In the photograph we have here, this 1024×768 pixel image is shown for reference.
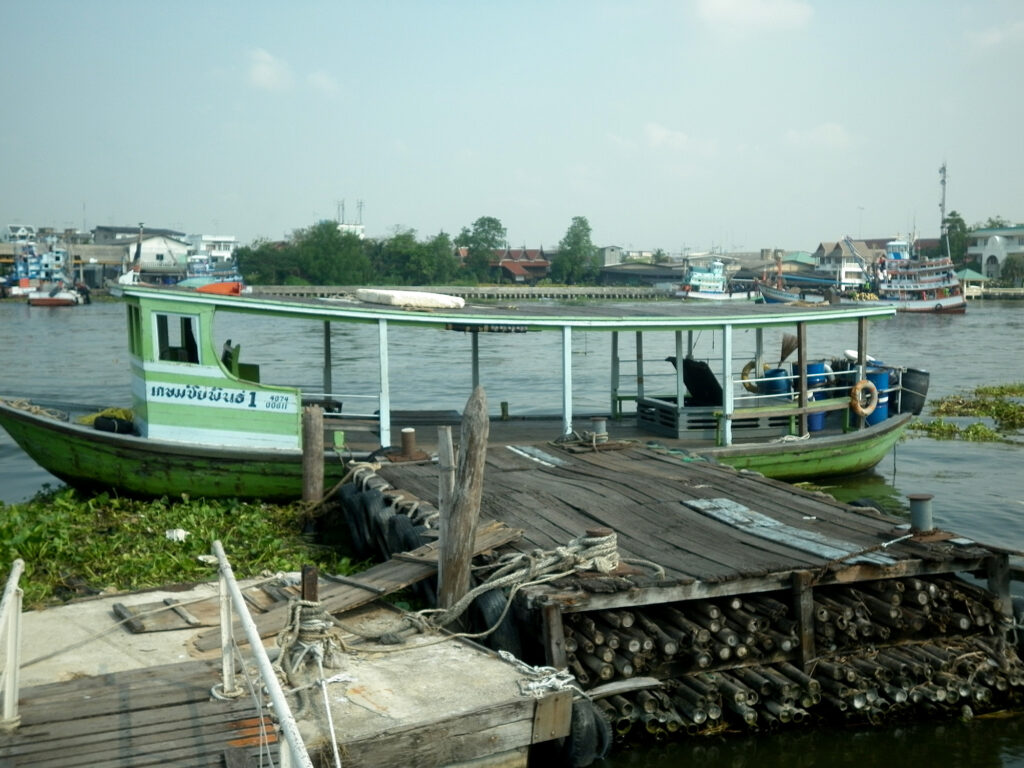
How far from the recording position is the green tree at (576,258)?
100688mm

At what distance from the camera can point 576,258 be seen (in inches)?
4102

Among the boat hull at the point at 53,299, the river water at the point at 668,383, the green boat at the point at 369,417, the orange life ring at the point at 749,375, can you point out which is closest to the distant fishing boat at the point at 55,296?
the boat hull at the point at 53,299

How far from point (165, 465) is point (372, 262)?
84456 millimetres

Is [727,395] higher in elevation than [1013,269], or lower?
lower

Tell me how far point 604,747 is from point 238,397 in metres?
6.67

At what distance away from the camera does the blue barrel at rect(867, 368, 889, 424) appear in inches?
572

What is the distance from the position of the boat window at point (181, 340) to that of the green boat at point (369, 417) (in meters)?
0.02

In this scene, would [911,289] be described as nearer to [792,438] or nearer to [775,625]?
[792,438]

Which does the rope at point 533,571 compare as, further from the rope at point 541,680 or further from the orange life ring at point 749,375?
the orange life ring at point 749,375

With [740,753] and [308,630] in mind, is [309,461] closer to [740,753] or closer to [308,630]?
[308,630]

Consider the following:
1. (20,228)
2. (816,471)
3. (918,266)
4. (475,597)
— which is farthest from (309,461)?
(20,228)

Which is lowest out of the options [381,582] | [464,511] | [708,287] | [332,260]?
[381,582]

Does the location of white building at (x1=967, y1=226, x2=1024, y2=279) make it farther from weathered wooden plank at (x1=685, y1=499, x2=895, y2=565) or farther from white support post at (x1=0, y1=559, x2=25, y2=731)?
white support post at (x1=0, y1=559, x2=25, y2=731)

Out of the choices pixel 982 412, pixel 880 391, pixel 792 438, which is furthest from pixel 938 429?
pixel 792 438
